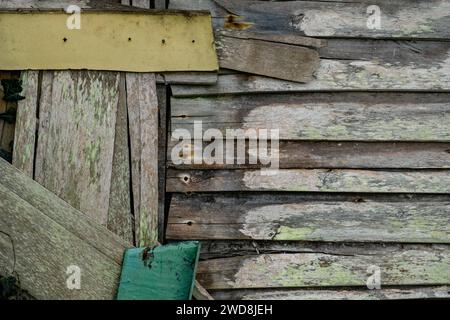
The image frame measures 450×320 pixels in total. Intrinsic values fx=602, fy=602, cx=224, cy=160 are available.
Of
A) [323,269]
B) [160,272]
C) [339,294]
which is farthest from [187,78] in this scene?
[339,294]

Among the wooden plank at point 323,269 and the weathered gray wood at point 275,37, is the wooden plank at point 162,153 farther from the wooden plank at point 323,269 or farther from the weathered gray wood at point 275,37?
the weathered gray wood at point 275,37

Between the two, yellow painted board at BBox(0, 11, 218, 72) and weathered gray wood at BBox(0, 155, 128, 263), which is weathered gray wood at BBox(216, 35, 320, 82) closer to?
yellow painted board at BBox(0, 11, 218, 72)

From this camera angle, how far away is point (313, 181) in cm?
301

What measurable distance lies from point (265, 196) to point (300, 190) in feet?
0.59

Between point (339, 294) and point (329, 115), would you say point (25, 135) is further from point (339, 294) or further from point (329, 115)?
point (339, 294)

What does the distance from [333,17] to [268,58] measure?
0.38m

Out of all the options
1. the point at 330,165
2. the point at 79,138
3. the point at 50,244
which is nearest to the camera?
the point at 50,244

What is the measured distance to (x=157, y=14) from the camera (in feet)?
9.46

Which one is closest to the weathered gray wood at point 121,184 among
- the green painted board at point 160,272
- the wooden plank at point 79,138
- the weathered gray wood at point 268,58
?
the wooden plank at point 79,138

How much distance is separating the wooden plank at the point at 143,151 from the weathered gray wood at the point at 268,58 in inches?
15.4
